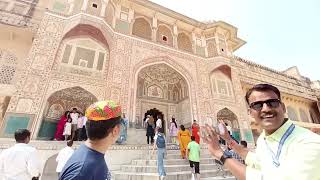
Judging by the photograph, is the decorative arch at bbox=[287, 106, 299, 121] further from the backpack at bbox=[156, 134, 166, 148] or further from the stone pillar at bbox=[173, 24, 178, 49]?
the backpack at bbox=[156, 134, 166, 148]

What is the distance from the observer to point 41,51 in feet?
26.7

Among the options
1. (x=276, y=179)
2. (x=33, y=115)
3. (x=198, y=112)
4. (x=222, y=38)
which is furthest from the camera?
(x=222, y=38)

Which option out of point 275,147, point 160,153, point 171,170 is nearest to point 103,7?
point 160,153

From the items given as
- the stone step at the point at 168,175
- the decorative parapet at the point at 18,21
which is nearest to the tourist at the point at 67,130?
the stone step at the point at 168,175

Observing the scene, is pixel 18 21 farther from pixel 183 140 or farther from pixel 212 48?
pixel 212 48

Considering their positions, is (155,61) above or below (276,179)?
above

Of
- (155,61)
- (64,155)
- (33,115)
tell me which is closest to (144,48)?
(155,61)

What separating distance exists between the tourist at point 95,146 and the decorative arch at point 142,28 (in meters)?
11.0

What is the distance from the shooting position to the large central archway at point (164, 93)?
1166cm

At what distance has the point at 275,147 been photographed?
3.50 feet

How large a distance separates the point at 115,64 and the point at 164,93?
444cm

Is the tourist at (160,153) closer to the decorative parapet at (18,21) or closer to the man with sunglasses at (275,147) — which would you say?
the man with sunglasses at (275,147)

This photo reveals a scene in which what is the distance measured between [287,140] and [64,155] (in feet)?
14.6

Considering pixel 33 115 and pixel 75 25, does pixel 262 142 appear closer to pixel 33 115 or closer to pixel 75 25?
pixel 33 115
